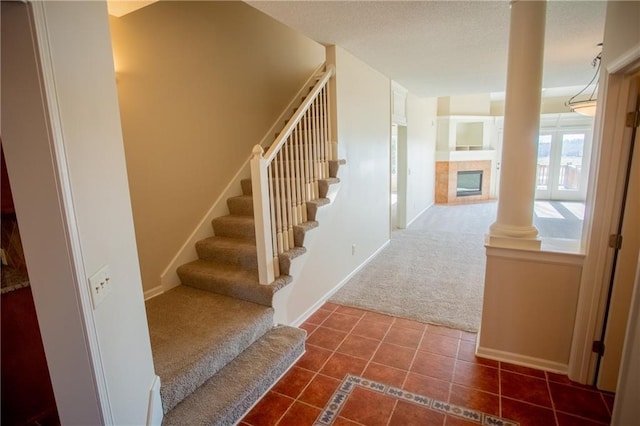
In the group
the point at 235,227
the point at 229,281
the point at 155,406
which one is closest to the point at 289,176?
the point at 235,227

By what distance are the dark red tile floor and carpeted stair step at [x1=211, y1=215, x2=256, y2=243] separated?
1.14m

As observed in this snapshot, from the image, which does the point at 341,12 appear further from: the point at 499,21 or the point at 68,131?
the point at 68,131

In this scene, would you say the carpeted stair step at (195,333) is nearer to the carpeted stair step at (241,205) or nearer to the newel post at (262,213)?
the newel post at (262,213)

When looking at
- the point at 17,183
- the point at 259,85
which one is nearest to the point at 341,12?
the point at 259,85

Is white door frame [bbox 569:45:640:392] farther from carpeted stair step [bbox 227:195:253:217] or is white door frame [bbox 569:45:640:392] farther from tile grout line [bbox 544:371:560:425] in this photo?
carpeted stair step [bbox 227:195:253:217]

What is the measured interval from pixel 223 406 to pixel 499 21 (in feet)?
11.8

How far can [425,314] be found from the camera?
3135 mm

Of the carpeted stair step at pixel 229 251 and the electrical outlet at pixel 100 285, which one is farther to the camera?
the carpeted stair step at pixel 229 251

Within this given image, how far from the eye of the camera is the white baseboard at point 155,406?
1.60 m

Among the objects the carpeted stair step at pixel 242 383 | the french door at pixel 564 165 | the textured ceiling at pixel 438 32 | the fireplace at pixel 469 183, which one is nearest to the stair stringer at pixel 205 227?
the textured ceiling at pixel 438 32

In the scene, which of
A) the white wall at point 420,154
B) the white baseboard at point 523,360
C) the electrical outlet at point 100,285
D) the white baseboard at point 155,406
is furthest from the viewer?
the white wall at point 420,154

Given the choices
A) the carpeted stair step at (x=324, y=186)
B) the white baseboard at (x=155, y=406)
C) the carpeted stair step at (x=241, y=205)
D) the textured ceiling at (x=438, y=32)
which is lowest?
the white baseboard at (x=155, y=406)

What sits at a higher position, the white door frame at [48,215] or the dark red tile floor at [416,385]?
the white door frame at [48,215]

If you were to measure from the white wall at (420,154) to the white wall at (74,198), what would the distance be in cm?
573
